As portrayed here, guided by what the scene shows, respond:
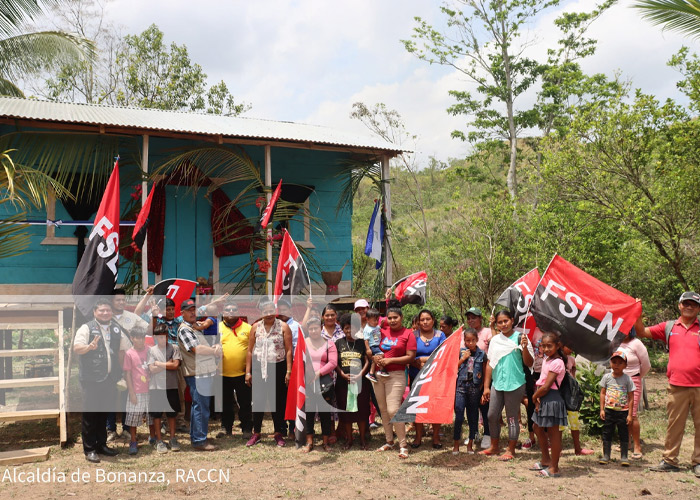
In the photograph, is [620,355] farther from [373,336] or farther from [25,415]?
[25,415]

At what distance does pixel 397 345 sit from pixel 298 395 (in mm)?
1270

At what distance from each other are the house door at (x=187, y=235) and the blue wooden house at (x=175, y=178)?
0.02 meters

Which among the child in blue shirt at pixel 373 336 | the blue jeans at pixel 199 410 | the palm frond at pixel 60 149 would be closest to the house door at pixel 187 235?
the palm frond at pixel 60 149

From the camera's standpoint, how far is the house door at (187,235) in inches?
452

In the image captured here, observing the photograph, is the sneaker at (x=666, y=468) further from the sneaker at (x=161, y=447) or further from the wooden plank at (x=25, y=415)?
the wooden plank at (x=25, y=415)

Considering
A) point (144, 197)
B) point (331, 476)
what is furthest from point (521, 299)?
point (144, 197)

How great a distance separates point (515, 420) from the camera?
6602 millimetres

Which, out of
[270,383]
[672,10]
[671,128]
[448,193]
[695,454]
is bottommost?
[695,454]

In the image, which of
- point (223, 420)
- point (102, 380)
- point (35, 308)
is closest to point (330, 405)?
point (223, 420)

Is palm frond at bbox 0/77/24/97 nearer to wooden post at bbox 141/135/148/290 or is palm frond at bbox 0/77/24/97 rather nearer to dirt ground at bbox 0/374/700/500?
wooden post at bbox 141/135/148/290

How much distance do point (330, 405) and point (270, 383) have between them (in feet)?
2.75

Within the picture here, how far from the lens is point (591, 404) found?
7578 millimetres

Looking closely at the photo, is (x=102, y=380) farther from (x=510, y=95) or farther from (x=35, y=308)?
(x=510, y=95)

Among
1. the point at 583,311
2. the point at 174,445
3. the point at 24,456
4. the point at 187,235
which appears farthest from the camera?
the point at 187,235
